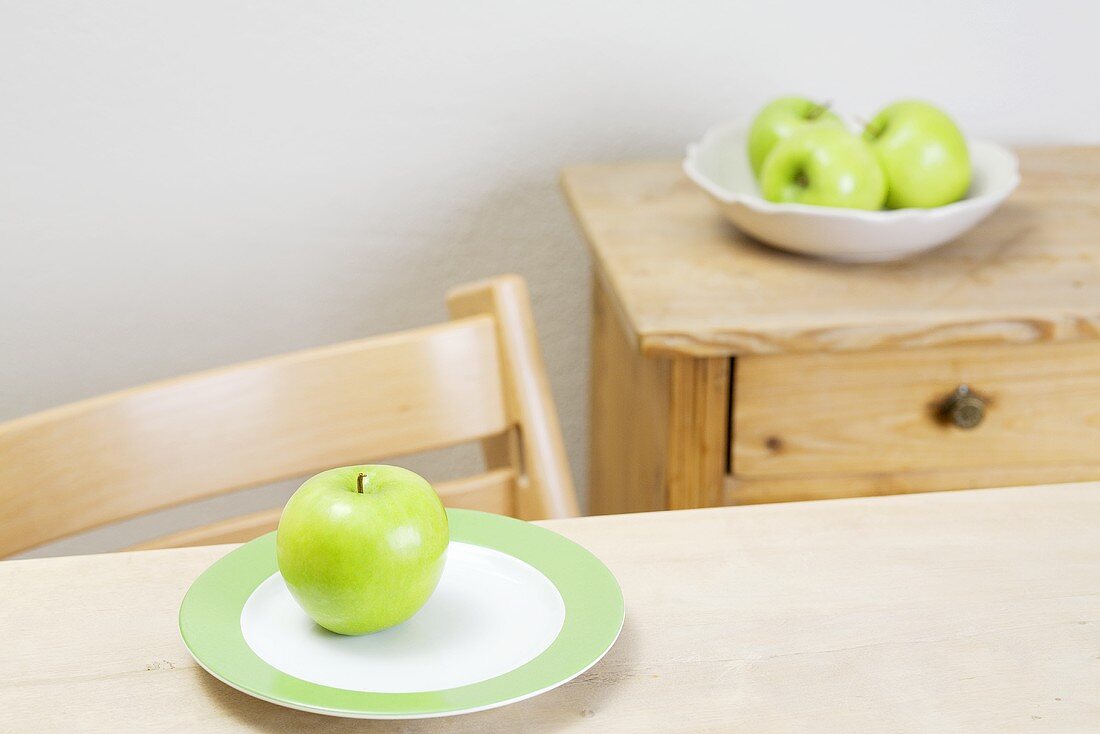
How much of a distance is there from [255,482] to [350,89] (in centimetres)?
71

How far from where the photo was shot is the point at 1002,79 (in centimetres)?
144

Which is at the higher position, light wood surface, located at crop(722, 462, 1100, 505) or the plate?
the plate

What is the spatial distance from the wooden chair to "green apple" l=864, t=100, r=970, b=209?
44 cm

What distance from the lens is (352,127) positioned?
4.41ft

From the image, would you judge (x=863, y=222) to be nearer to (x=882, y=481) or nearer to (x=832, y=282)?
(x=832, y=282)

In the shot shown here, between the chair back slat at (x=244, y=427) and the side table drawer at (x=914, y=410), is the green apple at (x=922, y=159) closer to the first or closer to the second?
the side table drawer at (x=914, y=410)

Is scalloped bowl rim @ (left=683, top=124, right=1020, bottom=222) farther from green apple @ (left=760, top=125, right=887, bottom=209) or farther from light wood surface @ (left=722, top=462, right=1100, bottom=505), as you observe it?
light wood surface @ (left=722, top=462, right=1100, bottom=505)


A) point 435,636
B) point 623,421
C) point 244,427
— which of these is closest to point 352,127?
point 623,421

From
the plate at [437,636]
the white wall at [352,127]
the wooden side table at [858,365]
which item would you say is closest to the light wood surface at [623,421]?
the wooden side table at [858,365]

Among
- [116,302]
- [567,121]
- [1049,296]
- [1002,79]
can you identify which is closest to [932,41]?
[1002,79]

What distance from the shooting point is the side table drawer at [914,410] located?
3.19 ft

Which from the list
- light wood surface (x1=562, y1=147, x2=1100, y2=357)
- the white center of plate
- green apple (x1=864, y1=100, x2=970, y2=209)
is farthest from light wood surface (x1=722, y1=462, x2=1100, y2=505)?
the white center of plate

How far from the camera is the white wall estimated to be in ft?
4.23

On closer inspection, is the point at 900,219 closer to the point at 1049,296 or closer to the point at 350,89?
the point at 1049,296
